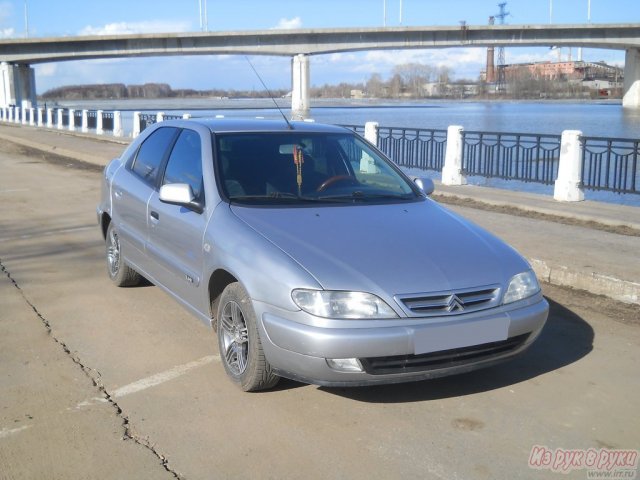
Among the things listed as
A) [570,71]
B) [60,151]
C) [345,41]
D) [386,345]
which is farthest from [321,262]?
[570,71]

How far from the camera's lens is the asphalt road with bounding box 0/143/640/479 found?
11.8ft

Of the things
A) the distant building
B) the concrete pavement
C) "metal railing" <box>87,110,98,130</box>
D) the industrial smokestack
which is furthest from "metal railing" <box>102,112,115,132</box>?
the industrial smokestack

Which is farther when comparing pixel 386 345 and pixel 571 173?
pixel 571 173

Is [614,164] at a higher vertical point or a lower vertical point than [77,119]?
lower

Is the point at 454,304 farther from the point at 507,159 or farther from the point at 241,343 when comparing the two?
the point at 507,159

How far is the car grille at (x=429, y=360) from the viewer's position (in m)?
3.93

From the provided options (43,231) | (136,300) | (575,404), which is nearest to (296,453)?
(575,404)

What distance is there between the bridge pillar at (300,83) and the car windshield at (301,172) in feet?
185

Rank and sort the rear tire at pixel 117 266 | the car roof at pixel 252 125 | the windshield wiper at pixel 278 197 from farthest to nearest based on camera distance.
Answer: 1. the rear tire at pixel 117 266
2. the car roof at pixel 252 125
3. the windshield wiper at pixel 278 197

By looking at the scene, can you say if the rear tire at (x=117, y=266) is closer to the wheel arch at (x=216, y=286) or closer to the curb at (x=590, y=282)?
the wheel arch at (x=216, y=286)

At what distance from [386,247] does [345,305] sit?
0.57 metres

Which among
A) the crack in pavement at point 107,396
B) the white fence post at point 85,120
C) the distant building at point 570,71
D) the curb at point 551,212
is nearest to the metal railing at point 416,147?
the curb at point 551,212

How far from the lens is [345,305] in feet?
12.8

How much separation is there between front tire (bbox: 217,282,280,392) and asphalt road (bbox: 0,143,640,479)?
119 mm
